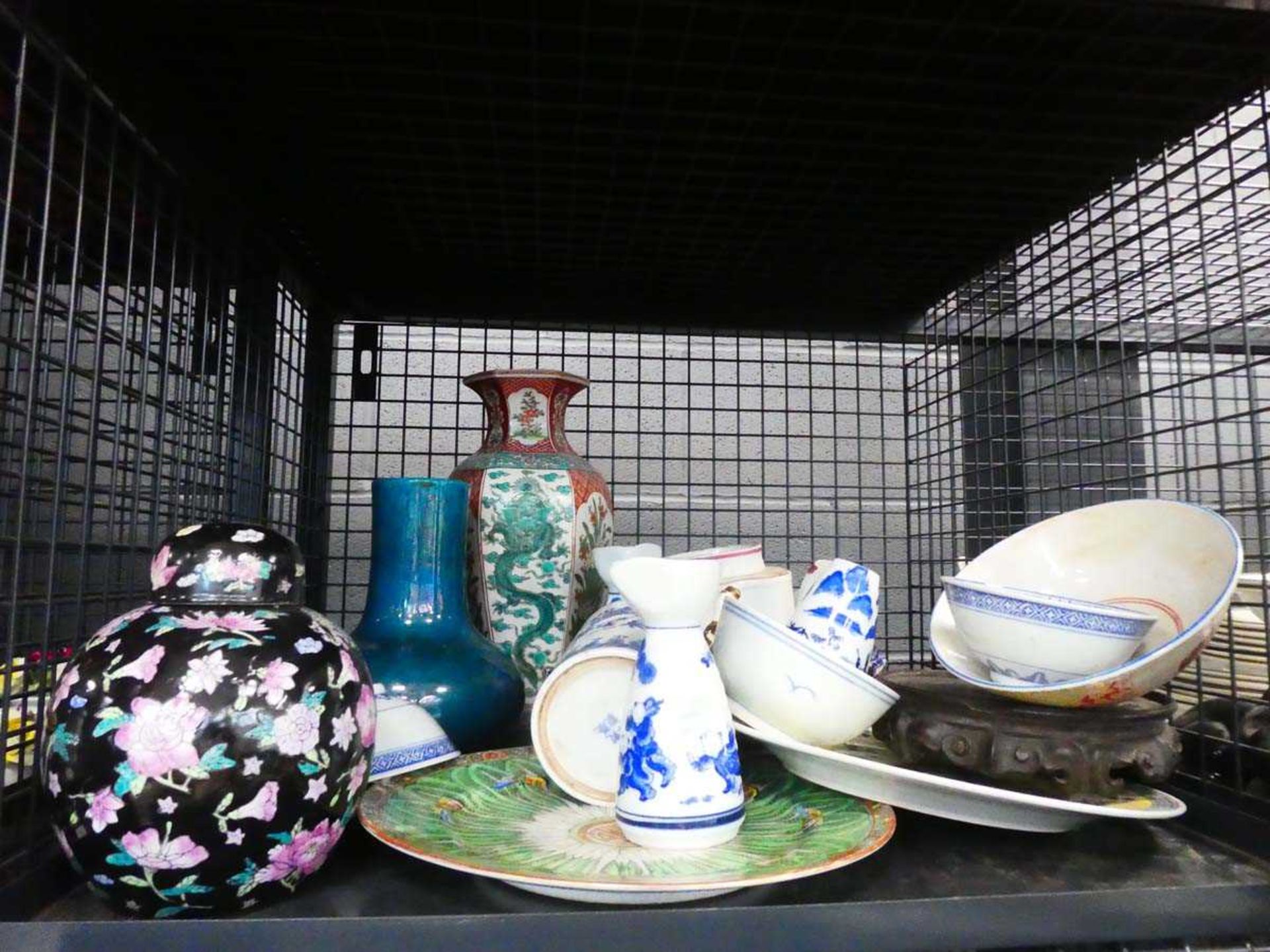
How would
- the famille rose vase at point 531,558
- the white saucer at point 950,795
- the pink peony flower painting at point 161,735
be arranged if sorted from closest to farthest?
the pink peony flower painting at point 161,735, the white saucer at point 950,795, the famille rose vase at point 531,558

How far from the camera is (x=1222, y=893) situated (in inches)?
16.8

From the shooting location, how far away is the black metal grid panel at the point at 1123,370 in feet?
1.88

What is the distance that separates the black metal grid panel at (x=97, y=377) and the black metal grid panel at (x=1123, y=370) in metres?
0.68

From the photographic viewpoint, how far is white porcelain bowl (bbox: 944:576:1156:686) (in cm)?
52

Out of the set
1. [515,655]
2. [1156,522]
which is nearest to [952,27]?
[1156,522]

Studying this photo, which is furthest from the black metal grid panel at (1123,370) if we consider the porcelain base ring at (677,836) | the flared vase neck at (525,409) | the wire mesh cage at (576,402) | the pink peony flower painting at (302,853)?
the pink peony flower painting at (302,853)

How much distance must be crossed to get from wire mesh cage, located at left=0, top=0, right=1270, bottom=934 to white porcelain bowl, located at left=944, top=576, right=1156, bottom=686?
0.10m

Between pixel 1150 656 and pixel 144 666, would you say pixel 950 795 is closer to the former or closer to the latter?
pixel 1150 656

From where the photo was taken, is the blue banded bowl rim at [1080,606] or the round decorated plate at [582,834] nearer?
the round decorated plate at [582,834]

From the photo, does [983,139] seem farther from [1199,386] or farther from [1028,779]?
[1199,386]

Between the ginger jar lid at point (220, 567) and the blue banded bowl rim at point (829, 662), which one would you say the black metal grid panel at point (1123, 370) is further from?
the ginger jar lid at point (220, 567)

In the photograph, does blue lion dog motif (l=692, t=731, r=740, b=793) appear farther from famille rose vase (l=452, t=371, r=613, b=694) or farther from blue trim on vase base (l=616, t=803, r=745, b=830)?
famille rose vase (l=452, t=371, r=613, b=694)

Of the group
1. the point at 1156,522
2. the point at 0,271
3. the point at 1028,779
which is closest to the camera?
the point at 0,271

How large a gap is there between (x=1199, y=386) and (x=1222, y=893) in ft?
4.30
